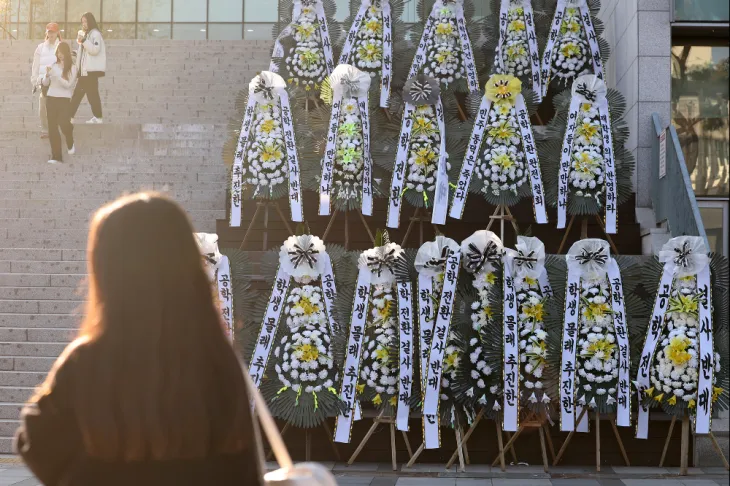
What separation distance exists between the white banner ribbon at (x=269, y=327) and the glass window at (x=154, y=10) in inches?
678

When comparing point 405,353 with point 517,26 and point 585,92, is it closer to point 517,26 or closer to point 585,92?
point 585,92

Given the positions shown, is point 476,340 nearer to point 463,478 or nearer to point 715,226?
point 463,478

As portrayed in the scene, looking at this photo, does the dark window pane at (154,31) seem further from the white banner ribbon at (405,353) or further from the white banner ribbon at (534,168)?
the white banner ribbon at (405,353)

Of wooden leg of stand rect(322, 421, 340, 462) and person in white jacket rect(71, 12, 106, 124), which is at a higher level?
person in white jacket rect(71, 12, 106, 124)

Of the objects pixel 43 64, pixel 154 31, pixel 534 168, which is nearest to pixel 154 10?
pixel 154 31

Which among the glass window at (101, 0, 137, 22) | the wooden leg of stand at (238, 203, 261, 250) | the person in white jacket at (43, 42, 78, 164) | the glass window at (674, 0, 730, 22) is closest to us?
the wooden leg of stand at (238, 203, 261, 250)

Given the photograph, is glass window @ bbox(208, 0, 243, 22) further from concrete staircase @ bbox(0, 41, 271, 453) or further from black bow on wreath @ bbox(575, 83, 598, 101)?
black bow on wreath @ bbox(575, 83, 598, 101)

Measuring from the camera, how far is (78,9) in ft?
83.1

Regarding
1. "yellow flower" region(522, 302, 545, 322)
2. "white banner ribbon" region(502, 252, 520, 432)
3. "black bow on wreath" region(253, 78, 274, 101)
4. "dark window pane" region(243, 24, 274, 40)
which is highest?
"dark window pane" region(243, 24, 274, 40)

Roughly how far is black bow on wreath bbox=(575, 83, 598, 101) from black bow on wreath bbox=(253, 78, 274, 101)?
9.47 ft

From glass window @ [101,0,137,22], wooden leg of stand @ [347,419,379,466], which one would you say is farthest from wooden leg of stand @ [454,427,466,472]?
glass window @ [101,0,137,22]

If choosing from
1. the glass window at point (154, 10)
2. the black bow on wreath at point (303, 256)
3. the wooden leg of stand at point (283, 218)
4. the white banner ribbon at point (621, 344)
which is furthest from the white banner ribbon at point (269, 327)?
the glass window at point (154, 10)

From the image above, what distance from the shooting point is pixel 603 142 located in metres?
10.4

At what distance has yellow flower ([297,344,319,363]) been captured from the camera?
8.27 m
